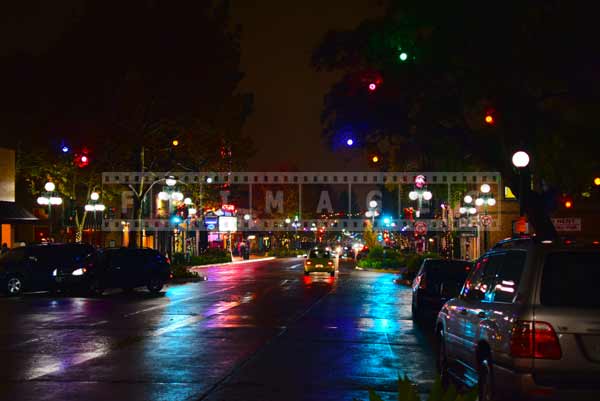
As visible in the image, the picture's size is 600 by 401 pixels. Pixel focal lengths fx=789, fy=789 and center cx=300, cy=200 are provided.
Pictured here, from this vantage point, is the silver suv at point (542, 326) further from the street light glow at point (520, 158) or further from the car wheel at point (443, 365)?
the street light glow at point (520, 158)

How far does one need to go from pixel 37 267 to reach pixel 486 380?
2315cm

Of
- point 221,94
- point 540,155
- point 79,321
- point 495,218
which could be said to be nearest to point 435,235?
point 495,218

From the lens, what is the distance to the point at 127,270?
1161 inches

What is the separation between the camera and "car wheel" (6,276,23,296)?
27734mm

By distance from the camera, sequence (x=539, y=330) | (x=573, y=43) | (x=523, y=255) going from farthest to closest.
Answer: (x=573, y=43) < (x=523, y=255) < (x=539, y=330)

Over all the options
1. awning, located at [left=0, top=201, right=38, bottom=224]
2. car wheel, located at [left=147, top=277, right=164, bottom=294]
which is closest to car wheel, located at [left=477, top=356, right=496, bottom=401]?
car wheel, located at [left=147, top=277, right=164, bottom=294]

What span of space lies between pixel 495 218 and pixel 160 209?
110 ft

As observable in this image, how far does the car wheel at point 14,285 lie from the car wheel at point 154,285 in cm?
478

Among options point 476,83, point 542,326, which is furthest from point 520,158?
point 542,326

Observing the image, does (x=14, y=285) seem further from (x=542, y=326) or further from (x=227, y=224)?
(x=227, y=224)

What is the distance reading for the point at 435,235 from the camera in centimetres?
7431

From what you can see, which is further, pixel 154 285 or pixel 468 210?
pixel 468 210

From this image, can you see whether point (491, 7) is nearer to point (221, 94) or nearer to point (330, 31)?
point (330, 31)

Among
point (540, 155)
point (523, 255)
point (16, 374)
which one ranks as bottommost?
point (16, 374)
